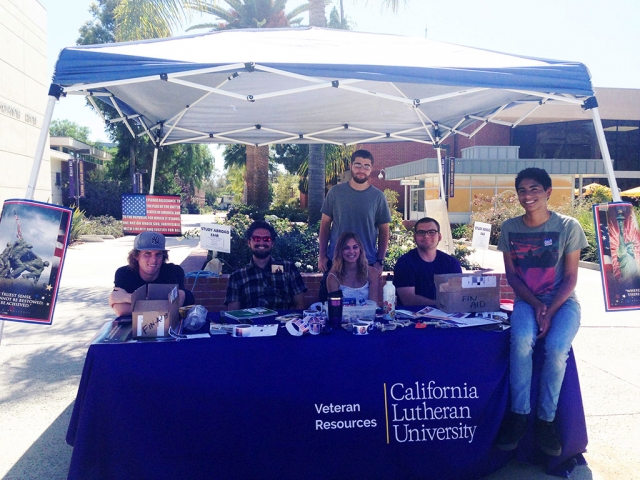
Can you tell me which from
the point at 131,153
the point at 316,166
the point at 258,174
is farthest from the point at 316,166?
the point at 131,153

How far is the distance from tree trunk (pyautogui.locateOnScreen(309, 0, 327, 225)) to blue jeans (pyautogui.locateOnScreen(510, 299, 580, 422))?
9170 mm

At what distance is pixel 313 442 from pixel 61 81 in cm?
263

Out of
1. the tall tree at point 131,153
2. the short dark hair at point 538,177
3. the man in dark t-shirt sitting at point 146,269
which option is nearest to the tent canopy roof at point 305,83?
the short dark hair at point 538,177

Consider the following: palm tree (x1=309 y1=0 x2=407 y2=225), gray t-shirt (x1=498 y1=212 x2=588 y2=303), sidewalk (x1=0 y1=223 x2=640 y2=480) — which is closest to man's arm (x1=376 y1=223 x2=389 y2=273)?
gray t-shirt (x1=498 y1=212 x2=588 y2=303)

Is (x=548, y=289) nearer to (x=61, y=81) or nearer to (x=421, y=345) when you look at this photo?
(x=421, y=345)

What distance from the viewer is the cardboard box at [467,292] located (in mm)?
3480


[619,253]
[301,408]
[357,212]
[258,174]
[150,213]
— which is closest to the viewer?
[301,408]

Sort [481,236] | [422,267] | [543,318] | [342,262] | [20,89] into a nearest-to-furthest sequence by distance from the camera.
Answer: [543,318] < [342,262] < [422,267] < [481,236] < [20,89]

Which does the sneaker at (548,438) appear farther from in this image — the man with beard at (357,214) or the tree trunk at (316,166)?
the tree trunk at (316,166)

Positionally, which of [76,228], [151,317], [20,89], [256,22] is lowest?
[151,317]

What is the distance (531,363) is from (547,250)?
0.73 m

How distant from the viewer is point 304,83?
17.4 feet

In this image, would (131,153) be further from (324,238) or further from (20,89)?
(324,238)

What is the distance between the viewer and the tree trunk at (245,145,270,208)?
18.6 meters
